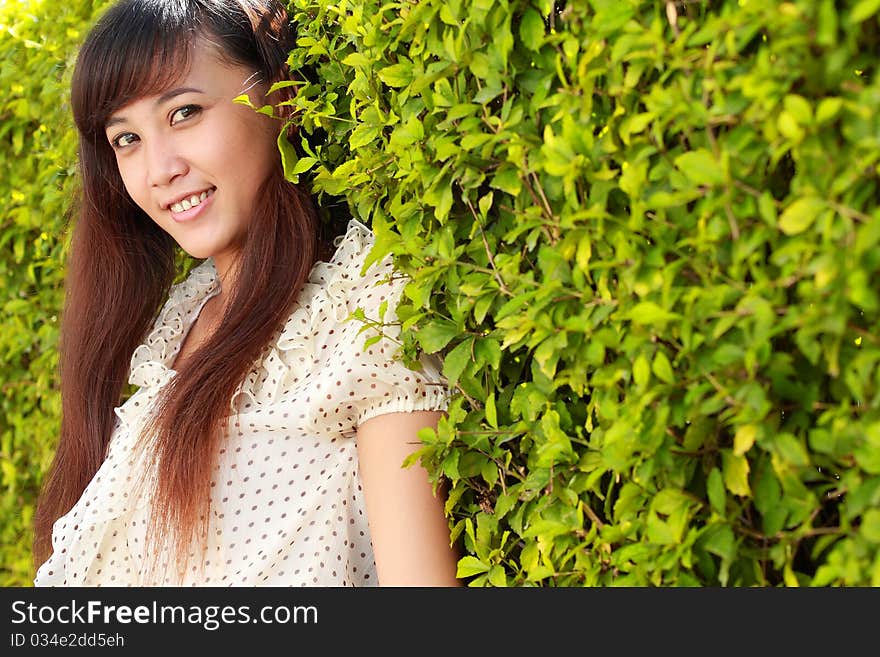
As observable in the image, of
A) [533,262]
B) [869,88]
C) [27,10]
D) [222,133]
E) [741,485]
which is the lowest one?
[741,485]

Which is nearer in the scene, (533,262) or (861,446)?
(861,446)

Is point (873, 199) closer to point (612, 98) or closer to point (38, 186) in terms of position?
point (612, 98)

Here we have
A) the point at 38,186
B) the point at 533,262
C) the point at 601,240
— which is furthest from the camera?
the point at 38,186

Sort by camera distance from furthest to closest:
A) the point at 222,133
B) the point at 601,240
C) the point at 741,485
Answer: the point at 222,133 → the point at 601,240 → the point at 741,485

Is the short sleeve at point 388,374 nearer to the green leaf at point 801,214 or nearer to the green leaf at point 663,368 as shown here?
the green leaf at point 663,368

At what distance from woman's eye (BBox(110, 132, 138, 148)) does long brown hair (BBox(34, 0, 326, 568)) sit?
6cm

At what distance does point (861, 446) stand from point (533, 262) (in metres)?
0.69

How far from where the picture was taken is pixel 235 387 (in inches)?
94.0

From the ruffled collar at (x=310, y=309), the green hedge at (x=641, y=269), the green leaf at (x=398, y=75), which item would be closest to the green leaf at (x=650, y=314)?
the green hedge at (x=641, y=269)

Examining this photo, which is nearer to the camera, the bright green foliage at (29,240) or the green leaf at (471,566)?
the green leaf at (471,566)

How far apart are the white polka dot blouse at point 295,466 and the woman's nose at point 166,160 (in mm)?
420

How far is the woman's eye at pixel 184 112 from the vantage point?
Answer: 99.6 inches

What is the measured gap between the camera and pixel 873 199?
1.22 meters

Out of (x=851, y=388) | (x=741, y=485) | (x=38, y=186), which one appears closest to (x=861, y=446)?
(x=851, y=388)
